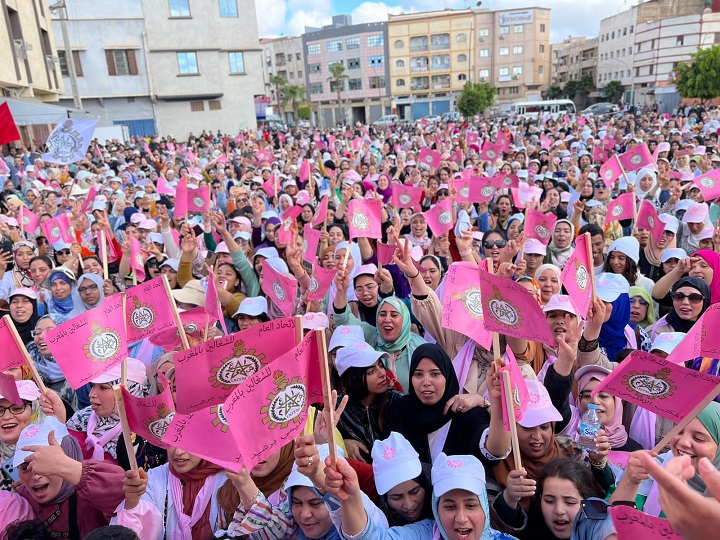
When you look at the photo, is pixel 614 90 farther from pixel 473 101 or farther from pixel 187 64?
pixel 187 64

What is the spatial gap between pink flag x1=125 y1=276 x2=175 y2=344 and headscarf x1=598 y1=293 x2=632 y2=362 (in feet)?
9.93

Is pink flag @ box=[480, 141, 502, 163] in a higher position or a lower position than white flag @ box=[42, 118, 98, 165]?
lower

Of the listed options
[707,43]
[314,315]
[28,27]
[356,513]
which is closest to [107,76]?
[28,27]

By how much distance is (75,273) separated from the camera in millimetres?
6215

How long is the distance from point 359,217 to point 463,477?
4.04 metres

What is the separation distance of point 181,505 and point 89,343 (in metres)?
1.10

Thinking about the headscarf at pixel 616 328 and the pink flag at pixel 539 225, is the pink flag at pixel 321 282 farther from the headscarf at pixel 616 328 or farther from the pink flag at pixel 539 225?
the pink flag at pixel 539 225

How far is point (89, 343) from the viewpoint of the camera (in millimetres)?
3105

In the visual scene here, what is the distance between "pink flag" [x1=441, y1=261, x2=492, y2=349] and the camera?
→ 3.49m

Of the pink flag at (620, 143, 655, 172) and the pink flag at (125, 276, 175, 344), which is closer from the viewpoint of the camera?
the pink flag at (125, 276, 175, 344)

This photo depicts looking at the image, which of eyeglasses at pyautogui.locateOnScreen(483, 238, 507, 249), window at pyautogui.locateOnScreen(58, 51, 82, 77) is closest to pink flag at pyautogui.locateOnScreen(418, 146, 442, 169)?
eyeglasses at pyautogui.locateOnScreen(483, 238, 507, 249)

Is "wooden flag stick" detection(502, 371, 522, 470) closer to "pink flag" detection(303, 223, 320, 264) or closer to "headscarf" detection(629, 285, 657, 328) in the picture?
"headscarf" detection(629, 285, 657, 328)

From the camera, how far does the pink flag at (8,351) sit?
10.6 ft

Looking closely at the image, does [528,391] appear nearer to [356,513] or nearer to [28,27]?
[356,513]
